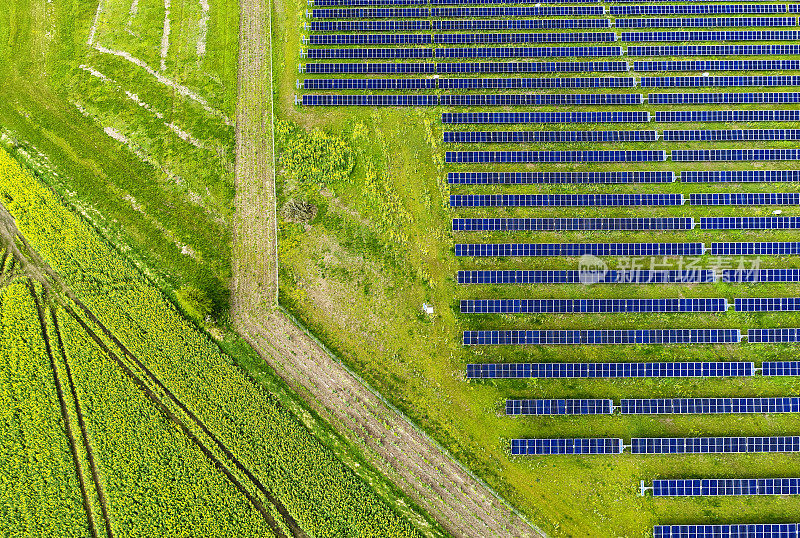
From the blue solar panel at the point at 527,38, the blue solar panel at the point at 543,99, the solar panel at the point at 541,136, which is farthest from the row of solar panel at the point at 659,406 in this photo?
the blue solar panel at the point at 527,38

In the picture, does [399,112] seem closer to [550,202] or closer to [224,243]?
[550,202]

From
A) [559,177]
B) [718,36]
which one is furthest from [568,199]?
[718,36]

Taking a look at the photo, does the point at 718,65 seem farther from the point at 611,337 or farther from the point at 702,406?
the point at 702,406

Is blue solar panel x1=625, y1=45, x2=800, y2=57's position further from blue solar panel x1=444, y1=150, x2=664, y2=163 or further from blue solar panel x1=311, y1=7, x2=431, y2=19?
blue solar panel x1=311, y1=7, x2=431, y2=19

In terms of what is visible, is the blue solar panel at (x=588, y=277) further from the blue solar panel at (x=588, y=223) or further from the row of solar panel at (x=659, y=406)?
the row of solar panel at (x=659, y=406)

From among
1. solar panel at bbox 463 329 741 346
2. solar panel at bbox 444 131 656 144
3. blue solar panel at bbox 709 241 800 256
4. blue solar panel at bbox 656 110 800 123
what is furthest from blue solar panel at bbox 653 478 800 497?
blue solar panel at bbox 656 110 800 123

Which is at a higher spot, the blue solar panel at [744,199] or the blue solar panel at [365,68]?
the blue solar panel at [365,68]
